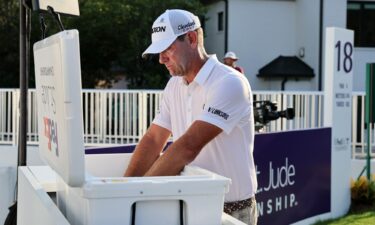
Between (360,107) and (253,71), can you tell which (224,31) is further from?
(360,107)

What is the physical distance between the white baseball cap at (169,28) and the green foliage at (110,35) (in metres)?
14.5

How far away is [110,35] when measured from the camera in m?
18.4

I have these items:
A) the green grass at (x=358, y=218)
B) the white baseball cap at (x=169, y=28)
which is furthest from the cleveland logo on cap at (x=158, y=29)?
the green grass at (x=358, y=218)

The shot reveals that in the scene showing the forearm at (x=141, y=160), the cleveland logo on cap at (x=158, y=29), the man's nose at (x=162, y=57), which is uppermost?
the cleveland logo on cap at (x=158, y=29)

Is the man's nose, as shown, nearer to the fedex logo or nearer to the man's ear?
the man's ear

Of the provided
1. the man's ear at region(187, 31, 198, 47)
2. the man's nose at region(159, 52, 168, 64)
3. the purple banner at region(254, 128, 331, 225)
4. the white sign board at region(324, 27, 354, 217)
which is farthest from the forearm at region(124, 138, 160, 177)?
the white sign board at region(324, 27, 354, 217)

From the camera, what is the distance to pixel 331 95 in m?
8.59

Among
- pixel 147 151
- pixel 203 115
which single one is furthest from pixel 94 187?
pixel 147 151

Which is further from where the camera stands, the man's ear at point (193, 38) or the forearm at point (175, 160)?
the man's ear at point (193, 38)

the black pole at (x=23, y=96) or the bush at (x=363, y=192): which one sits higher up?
the black pole at (x=23, y=96)

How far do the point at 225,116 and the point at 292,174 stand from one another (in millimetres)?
5033

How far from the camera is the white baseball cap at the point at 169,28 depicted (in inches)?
108

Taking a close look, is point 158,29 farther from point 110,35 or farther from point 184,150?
point 110,35

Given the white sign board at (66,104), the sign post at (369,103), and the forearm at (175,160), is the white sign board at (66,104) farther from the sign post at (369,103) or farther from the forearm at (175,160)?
the sign post at (369,103)
